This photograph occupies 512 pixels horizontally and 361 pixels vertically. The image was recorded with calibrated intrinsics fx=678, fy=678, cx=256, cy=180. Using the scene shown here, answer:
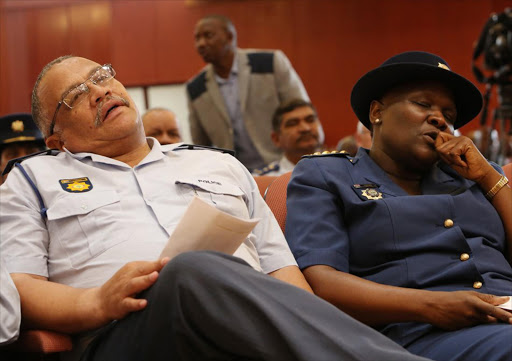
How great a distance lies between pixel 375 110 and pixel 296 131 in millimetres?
1756

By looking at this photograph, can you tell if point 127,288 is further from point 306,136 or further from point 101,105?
point 306,136

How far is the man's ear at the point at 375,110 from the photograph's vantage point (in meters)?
1.90

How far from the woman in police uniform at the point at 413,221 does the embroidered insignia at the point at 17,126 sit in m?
1.69

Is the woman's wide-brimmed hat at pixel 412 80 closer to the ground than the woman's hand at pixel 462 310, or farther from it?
farther from it

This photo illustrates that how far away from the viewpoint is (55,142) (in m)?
1.83

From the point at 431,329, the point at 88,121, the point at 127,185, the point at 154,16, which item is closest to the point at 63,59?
the point at 88,121

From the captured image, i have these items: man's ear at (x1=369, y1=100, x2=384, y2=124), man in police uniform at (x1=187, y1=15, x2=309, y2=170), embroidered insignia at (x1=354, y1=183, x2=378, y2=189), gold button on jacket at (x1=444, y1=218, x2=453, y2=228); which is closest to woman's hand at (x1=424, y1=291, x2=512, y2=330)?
gold button on jacket at (x1=444, y1=218, x2=453, y2=228)

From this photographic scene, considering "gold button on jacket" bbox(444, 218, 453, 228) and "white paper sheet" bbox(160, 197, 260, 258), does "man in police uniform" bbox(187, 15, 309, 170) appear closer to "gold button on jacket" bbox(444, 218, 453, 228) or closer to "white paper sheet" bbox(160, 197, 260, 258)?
"gold button on jacket" bbox(444, 218, 453, 228)

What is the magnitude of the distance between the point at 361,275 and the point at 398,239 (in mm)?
128

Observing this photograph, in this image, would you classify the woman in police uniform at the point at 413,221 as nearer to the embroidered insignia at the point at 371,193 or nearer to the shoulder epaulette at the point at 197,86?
the embroidered insignia at the point at 371,193

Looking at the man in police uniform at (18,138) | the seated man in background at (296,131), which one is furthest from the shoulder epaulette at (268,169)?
the man in police uniform at (18,138)

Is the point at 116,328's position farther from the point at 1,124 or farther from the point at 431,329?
the point at 1,124

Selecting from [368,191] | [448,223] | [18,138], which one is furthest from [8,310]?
[18,138]

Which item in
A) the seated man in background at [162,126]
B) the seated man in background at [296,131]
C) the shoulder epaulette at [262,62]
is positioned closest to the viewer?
the seated man in background at [162,126]
